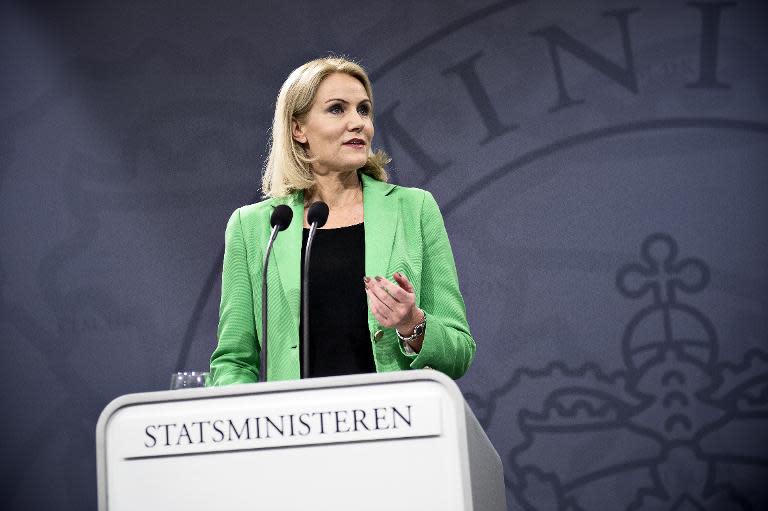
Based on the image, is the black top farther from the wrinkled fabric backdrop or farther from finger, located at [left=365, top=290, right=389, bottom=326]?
the wrinkled fabric backdrop

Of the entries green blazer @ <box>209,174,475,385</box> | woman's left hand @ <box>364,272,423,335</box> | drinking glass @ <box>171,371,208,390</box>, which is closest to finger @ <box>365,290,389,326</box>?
woman's left hand @ <box>364,272,423,335</box>

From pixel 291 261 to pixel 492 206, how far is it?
5.70ft

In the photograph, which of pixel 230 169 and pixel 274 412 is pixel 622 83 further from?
pixel 274 412

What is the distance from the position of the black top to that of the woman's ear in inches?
11.8

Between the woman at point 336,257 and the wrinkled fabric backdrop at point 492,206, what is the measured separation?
1.45 metres

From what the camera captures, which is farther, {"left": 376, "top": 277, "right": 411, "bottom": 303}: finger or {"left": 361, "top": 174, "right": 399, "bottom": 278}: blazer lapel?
{"left": 361, "top": 174, "right": 399, "bottom": 278}: blazer lapel

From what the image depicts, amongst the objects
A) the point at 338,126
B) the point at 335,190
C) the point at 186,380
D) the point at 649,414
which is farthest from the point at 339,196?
the point at 649,414

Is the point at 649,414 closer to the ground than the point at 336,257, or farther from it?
closer to the ground

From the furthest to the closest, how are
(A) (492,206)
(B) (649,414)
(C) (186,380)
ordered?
(A) (492,206)
(B) (649,414)
(C) (186,380)

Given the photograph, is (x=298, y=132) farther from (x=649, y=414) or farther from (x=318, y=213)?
(x=649, y=414)

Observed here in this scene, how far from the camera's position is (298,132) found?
2.39 meters

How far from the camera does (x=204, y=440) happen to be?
1.32m

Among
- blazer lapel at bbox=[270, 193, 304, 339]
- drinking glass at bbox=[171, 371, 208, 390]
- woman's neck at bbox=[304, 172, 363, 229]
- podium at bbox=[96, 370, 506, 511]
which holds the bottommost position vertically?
podium at bbox=[96, 370, 506, 511]

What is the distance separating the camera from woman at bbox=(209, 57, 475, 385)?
6.59 ft
